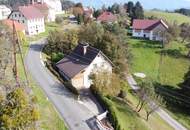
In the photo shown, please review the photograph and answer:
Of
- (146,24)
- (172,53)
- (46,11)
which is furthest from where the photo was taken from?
(46,11)

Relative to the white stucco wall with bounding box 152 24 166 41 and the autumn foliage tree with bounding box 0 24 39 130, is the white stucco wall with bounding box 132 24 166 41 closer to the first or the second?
the white stucco wall with bounding box 152 24 166 41

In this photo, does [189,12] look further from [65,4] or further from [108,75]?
[108,75]

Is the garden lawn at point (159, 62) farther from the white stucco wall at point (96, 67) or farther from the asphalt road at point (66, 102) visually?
the asphalt road at point (66, 102)

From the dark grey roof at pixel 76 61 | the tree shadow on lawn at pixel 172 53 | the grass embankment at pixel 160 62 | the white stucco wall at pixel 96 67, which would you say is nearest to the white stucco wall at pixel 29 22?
the grass embankment at pixel 160 62

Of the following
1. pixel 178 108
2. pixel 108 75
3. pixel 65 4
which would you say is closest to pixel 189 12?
pixel 65 4

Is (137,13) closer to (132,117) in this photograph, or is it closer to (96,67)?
(96,67)

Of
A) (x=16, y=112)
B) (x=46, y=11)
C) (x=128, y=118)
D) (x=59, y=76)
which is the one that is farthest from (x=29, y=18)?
(x=16, y=112)
